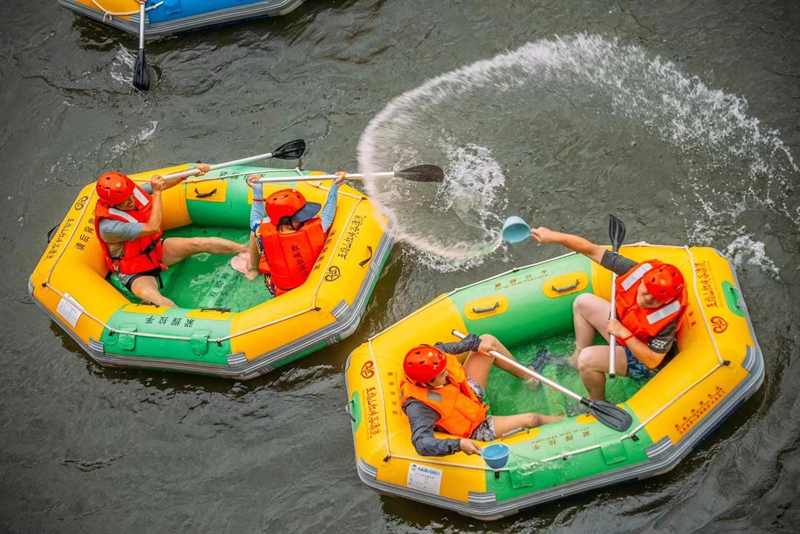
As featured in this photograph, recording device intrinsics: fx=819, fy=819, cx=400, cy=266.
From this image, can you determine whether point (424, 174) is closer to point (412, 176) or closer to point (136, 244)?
point (412, 176)

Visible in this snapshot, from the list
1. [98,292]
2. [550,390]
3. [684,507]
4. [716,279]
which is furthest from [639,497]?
[98,292]

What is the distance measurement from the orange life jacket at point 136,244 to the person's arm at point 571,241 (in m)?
2.99

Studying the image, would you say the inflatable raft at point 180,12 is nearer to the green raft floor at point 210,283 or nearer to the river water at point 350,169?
the river water at point 350,169

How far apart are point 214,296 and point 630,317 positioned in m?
3.26

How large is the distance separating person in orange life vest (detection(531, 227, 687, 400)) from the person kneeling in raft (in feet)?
1.58

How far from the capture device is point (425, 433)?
4805 mm

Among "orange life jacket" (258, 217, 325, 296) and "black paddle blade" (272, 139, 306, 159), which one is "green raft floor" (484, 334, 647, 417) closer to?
"orange life jacket" (258, 217, 325, 296)

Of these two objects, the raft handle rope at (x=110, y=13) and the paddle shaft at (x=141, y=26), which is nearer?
the paddle shaft at (x=141, y=26)

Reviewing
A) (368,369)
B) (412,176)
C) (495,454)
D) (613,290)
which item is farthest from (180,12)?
(495,454)

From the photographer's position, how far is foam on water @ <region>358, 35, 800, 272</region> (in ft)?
21.5

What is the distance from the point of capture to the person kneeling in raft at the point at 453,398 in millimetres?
4746

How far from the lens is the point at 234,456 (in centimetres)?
592

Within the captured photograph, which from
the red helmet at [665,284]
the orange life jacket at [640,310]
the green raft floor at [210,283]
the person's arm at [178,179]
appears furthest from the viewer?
the green raft floor at [210,283]

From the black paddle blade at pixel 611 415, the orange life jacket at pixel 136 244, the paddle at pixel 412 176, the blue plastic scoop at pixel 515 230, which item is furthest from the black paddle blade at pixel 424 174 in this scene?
the black paddle blade at pixel 611 415
